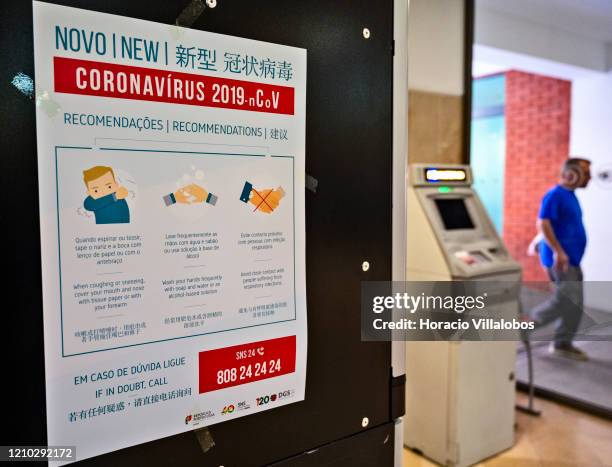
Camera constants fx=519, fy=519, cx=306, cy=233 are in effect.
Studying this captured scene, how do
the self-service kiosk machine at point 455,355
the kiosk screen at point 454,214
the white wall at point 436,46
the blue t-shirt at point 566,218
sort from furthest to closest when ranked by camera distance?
1. the blue t-shirt at point 566,218
2. the white wall at point 436,46
3. the kiosk screen at point 454,214
4. the self-service kiosk machine at point 455,355

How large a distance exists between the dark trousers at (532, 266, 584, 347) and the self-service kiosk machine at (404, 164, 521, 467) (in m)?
1.11

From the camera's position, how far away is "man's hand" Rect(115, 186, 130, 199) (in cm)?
87

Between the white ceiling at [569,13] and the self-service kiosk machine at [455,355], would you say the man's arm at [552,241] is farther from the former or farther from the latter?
the white ceiling at [569,13]

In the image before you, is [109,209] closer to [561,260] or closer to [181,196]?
[181,196]

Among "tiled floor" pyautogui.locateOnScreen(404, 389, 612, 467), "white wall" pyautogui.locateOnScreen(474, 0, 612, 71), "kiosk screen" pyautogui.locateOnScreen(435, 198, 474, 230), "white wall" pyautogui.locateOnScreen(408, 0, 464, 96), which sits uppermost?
"white wall" pyautogui.locateOnScreen(474, 0, 612, 71)

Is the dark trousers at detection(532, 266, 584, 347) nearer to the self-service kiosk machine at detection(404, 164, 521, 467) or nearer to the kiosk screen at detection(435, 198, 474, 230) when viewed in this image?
the self-service kiosk machine at detection(404, 164, 521, 467)

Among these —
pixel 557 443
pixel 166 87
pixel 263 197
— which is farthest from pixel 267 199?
pixel 557 443

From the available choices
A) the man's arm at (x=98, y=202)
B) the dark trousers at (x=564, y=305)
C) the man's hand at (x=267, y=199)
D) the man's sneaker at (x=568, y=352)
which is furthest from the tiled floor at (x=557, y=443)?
the man's arm at (x=98, y=202)

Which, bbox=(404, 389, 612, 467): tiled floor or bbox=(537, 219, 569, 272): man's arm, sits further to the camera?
bbox=(537, 219, 569, 272): man's arm

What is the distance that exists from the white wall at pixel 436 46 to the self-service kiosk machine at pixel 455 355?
0.67 m

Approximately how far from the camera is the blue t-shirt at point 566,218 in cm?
384

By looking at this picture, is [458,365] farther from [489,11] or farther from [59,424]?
[489,11]

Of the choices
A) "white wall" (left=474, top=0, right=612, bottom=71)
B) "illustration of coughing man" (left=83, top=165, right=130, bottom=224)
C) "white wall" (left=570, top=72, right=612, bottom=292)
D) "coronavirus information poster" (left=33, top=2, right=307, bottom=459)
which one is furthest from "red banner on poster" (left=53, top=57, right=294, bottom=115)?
"white wall" (left=570, top=72, right=612, bottom=292)

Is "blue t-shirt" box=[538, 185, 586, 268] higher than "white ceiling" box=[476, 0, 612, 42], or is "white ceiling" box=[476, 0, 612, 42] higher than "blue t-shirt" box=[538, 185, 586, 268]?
"white ceiling" box=[476, 0, 612, 42]
